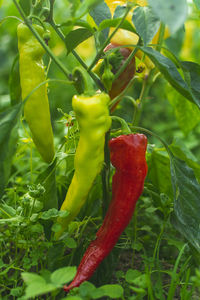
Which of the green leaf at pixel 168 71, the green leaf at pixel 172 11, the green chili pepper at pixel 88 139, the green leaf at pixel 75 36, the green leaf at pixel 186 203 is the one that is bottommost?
the green leaf at pixel 186 203

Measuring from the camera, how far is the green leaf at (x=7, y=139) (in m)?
0.75

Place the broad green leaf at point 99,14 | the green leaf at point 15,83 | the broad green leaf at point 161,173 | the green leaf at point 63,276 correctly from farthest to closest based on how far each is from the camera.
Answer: the broad green leaf at point 161,173, the green leaf at point 15,83, the broad green leaf at point 99,14, the green leaf at point 63,276

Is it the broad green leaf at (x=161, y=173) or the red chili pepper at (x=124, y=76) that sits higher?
the red chili pepper at (x=124, y=76)

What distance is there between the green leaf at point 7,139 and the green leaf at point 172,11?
34cm

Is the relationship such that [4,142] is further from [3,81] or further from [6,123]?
[3,81]

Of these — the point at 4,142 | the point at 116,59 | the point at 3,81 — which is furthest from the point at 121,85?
the point at 3,81

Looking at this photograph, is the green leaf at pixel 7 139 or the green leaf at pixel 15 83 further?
the green leaf at pixel 15 83

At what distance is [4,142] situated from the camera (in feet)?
2.51

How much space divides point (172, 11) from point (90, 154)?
0.34m

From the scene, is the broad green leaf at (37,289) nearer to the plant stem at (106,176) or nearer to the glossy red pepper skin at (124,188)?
the glossy red pepper skin at (124,188)

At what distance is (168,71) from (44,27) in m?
0.32

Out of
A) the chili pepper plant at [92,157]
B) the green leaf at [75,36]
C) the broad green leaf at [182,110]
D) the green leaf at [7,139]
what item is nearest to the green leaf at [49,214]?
the chili pepper plant at [92,157]

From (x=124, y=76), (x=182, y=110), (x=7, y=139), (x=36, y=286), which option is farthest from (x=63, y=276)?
(x=182, y=110)

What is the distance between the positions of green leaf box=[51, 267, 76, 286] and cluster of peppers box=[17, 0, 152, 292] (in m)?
0.14
